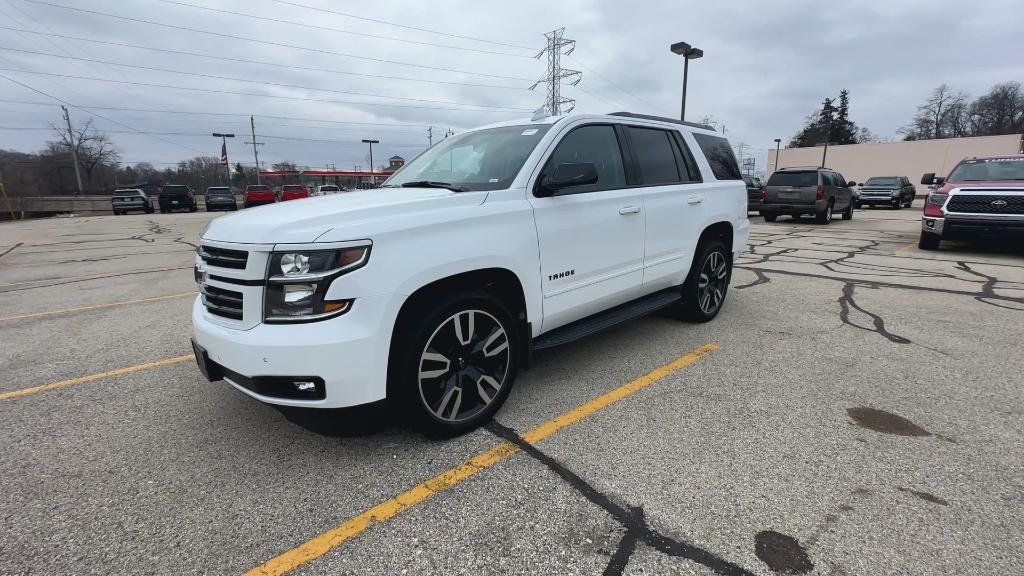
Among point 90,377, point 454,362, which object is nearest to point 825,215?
point 454,362

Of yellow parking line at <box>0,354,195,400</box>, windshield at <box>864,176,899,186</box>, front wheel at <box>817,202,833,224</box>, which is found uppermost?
windshield at <box>864,176,899,186</box>

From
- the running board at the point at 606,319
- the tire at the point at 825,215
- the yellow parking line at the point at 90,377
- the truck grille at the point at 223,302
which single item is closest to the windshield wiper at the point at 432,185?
the running board at the point at 606,319

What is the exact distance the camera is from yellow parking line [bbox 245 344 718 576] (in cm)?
203

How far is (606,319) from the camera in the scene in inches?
150

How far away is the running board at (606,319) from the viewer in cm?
340

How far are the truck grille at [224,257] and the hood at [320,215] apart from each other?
0.19 ft

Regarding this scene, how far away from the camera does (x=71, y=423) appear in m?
3.17

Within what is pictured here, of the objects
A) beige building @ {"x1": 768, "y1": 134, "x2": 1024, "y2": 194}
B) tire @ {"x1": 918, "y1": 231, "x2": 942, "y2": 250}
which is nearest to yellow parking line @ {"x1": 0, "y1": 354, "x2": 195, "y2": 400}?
tire @ {"x1": 918, "y1": 231, "x2": 942, "y2": 250}

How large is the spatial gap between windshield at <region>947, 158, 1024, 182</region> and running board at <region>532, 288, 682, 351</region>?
8965mm

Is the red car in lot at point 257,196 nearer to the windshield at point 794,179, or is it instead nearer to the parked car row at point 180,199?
the parked car row at point 180,199

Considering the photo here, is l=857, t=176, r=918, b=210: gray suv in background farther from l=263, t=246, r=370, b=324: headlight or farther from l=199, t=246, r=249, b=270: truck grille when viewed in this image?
l=199, t=246, r=249, b=270: truck grille

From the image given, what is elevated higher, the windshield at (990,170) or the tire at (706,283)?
the windshield at (990,170)

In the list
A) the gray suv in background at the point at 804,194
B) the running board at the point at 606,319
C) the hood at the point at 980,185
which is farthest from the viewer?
the gray suv in background at the point at 804,194

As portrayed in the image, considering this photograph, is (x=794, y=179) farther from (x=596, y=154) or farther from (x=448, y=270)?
(x=448, y=270)
